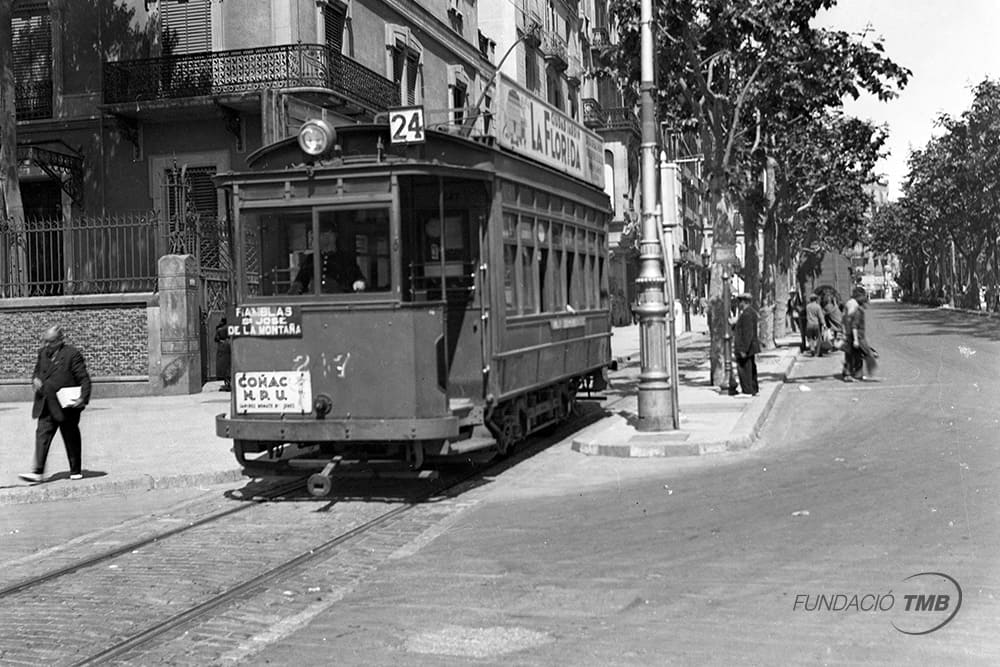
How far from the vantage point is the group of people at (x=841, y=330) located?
2160 cm

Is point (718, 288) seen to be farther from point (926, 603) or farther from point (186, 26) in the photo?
point (926, 603)

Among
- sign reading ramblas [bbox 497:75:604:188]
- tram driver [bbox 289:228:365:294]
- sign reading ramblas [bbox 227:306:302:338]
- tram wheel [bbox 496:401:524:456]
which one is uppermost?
sign reading ramblas [bbox 497:75:604:188]

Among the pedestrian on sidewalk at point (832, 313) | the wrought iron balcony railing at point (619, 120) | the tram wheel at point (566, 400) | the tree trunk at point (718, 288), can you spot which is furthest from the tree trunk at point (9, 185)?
the wrought iron balcony railing at point (619, 120)

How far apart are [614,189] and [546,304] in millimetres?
41850

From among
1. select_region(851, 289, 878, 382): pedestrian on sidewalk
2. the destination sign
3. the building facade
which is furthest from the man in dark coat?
the destination sign

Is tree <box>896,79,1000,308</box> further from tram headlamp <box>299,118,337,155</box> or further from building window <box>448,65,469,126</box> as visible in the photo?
tram headlamp <box>299,118,337,155</box>

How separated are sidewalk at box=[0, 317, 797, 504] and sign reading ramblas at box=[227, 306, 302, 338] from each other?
265 centimetres

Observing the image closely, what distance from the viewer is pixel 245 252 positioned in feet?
34.9

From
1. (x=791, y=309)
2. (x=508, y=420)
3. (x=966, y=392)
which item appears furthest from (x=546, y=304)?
(x=791, y=309)

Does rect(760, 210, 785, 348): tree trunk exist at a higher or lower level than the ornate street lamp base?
higher

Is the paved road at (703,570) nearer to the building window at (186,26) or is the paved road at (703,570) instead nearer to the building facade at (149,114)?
the building facade at (149,114)

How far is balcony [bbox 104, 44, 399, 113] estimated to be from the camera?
2558cm

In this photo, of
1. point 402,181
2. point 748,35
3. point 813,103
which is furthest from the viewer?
point 813,103

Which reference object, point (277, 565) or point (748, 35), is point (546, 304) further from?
point (748, 35)
